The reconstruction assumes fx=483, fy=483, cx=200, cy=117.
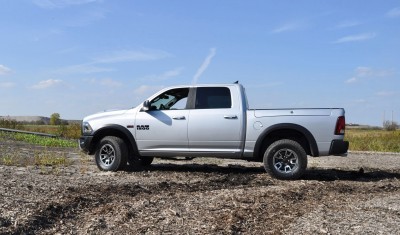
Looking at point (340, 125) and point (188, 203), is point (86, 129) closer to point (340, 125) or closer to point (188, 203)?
point (188, 203)

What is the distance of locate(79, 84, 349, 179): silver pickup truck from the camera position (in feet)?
32.1

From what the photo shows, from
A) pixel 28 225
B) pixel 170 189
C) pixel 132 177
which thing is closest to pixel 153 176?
pixel 132 177

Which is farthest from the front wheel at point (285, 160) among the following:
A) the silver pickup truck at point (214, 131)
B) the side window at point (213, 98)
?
the side window at point (213, 98)

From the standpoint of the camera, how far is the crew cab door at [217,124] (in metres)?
10.2

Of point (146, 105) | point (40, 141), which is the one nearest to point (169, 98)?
point (146, 105)

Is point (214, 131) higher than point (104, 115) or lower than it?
lower

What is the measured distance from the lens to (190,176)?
1008cm

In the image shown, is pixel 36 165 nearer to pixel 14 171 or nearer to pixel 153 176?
pixel 14 171

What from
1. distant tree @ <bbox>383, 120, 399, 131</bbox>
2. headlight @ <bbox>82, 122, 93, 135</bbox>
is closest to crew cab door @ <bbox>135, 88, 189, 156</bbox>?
headlight @ <bbox>82, 122, 93, 135</bbox>

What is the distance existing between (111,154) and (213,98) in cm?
263

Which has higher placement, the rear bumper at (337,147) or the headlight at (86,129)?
the headlight at (86,129)

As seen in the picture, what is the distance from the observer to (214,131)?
10312 millimetres

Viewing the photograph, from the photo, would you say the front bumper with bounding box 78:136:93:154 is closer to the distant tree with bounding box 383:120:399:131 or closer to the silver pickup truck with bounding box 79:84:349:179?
the silver pickup truck with bounding box 79:84:349:179

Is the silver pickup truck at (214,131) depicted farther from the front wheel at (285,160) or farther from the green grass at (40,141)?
the green grass at (40,141)
